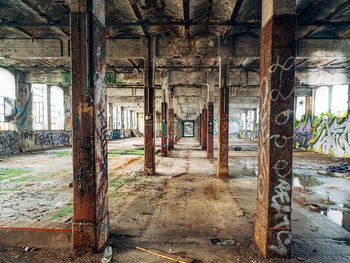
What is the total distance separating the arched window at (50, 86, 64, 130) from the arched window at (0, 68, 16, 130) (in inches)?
142

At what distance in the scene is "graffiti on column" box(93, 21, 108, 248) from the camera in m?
3.13

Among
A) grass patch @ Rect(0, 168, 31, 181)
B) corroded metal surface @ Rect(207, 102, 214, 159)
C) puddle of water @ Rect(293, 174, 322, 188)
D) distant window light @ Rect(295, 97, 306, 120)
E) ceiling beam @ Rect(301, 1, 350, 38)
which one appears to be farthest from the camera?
distant window light @ Rect(295, 97, 306, 120)

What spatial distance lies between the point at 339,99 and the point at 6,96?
23865 millimetres

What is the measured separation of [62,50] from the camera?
841 cm

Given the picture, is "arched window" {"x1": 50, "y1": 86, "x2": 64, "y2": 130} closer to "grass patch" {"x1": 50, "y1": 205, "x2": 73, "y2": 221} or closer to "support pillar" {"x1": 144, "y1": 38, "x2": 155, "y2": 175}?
"support pillar" {"x1": 144, "y1": 38, "x2": 155, "y2": 175}

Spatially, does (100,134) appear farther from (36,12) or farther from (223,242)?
(36,12)

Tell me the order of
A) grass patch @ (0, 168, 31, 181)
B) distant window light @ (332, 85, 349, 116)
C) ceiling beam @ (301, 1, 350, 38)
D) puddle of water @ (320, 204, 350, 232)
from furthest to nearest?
distant window light @ (332, 85, 349, 116), grass patch @ (0, 168, 31, 181), ceiling beam @ (301, 1, 350, 38), puddle of water @ (320, 204, 350, 232)

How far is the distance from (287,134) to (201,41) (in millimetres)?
6514

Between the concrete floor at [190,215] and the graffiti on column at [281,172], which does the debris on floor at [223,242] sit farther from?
the graffiti on column at [281,172]

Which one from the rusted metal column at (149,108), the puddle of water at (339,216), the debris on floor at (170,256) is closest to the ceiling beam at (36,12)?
the rusted metal column at (149,108)

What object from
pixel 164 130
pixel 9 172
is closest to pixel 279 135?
pixel 164 130

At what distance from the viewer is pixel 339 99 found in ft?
50.5

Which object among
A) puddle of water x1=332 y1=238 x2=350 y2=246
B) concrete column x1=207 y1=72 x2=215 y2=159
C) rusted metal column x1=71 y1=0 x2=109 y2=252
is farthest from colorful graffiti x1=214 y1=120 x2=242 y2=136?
rusted metal column x1=71 y1=0 x2=109 y2=252

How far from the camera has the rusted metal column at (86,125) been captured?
3039 millimetres
